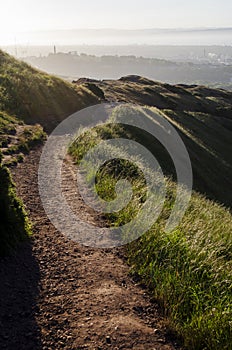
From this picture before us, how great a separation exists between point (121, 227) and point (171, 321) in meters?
4.28

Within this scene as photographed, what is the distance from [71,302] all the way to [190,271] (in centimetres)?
281

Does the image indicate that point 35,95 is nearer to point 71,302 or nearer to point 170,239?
point 170,239

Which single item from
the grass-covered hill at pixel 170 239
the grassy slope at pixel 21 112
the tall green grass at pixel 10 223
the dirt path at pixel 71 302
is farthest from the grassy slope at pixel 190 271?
the grassy slope at pixel 21 112

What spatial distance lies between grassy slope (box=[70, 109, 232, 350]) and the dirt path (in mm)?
408

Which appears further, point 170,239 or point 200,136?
point 200,136

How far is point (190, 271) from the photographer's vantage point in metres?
8.16

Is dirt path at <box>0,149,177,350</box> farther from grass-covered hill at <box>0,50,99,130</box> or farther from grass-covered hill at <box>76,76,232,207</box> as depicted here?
grass-covered hill at <box>0,50,99,130</box>

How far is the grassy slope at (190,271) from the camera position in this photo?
6.64m

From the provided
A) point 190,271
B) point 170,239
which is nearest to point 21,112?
point 170,239

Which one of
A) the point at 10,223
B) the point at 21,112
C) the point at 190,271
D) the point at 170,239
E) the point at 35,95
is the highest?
the point at 35,95

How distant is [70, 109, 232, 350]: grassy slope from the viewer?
6.64 metres

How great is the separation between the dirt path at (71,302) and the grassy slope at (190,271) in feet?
1.34

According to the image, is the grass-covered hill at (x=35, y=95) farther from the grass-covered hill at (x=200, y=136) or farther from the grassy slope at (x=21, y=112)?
the grass-covered hill at (x=200, y=136)

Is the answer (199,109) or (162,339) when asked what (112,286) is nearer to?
(162,339)
